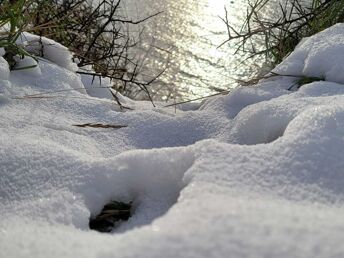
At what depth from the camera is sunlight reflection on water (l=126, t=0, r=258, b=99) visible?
5445 mm

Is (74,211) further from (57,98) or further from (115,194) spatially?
(57,98)

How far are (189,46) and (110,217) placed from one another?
5.60 m

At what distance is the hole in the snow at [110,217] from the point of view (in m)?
0.86

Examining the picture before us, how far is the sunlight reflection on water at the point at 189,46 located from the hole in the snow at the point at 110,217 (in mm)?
4060

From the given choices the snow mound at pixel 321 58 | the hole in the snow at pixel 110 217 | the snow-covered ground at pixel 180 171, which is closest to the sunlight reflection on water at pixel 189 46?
the snow mound at pixel 321 58

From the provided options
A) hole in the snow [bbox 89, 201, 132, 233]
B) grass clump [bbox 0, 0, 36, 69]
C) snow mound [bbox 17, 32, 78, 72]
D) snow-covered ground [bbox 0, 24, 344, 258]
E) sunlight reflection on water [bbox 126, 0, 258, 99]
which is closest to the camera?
snow-covered ground [bbox 0, 24, 344, 258]

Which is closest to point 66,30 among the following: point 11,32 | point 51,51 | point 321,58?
point 51,51

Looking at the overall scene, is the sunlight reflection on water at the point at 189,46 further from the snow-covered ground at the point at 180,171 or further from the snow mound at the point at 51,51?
the snow-covered ground at the point at 180,171

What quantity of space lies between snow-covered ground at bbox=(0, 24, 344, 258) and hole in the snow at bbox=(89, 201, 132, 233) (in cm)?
2

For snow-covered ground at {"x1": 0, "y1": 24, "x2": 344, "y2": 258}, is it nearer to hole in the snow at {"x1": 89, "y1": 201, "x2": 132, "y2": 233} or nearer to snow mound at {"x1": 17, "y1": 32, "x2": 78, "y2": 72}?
hole in the snow at {"x1": 89, "y1": 201, "x2": 132, "y2": 233}

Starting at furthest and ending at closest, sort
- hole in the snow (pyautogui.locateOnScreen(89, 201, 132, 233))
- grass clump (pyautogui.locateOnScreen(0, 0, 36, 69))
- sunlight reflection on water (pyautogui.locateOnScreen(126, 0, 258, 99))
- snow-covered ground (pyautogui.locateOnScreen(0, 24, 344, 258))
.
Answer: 1. sunlight reflection on water (pyautogui.locateOnScreen(126, 0, 258, 99))
2. grass clump (pyautogui.locateOnScreen(0, 0, 36, 69))
3. hole in the snow (pyautogui.locateOnScreen(89, 201, 132, 233))
4. snow-covered ground (pyautogui.locateOnScreen(0, 24, 344, 258))

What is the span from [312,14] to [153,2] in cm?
433

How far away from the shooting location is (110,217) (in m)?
0.88

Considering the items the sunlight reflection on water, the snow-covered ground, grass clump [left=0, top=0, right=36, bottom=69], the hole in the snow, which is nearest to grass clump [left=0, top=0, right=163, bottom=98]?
grass clump [left=0, top=0, right=36, bottom=69]
